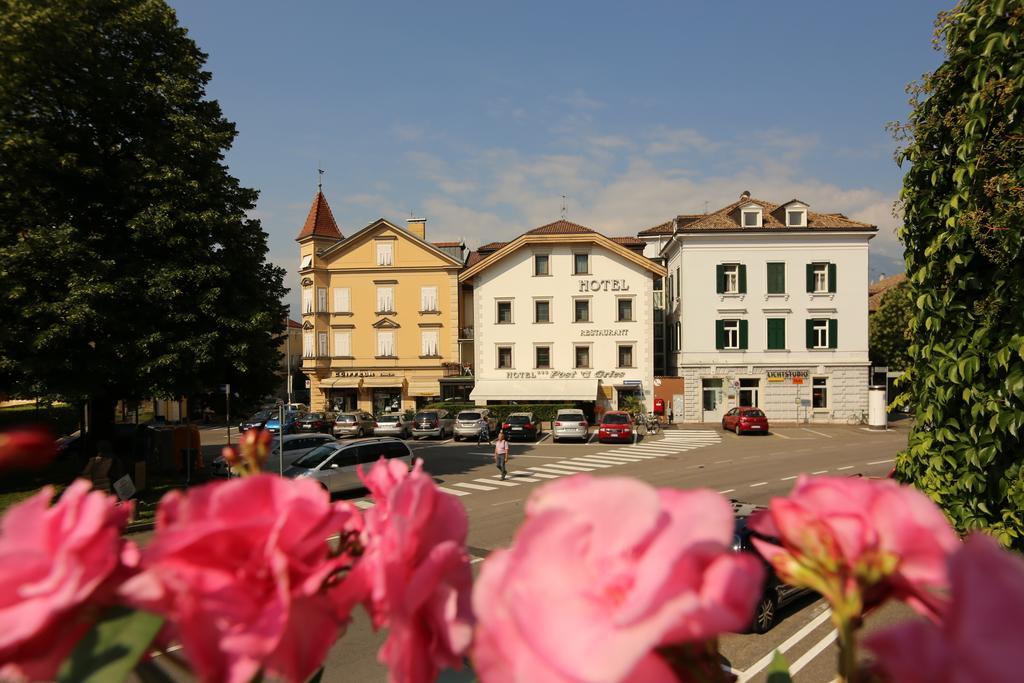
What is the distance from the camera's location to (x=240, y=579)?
74 cm

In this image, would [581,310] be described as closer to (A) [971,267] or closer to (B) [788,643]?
(B) [788,643]

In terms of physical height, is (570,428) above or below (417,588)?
below

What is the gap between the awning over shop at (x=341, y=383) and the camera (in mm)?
41812

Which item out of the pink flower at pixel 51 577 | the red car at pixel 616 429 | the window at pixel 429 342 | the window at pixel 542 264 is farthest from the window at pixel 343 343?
the pink flower at pixel 51 577

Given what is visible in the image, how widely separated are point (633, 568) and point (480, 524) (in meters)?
14.6

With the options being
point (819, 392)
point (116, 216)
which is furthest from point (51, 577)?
point (819, 392)

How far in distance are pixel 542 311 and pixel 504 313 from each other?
250 centimetres

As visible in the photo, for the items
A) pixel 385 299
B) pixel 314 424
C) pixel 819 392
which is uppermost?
pixel 385 299

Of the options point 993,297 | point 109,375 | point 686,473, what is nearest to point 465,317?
point 686,473

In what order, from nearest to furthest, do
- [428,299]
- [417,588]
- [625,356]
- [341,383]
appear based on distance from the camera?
[417,588], [625,356], [341,383], [428,299]

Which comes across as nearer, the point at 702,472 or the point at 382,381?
the point at 702,472

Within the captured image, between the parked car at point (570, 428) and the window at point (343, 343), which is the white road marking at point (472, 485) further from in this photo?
the window at point (343, 343)

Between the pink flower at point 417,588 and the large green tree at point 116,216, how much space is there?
52.8 ft

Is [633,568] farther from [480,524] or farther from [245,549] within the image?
[480,524]
